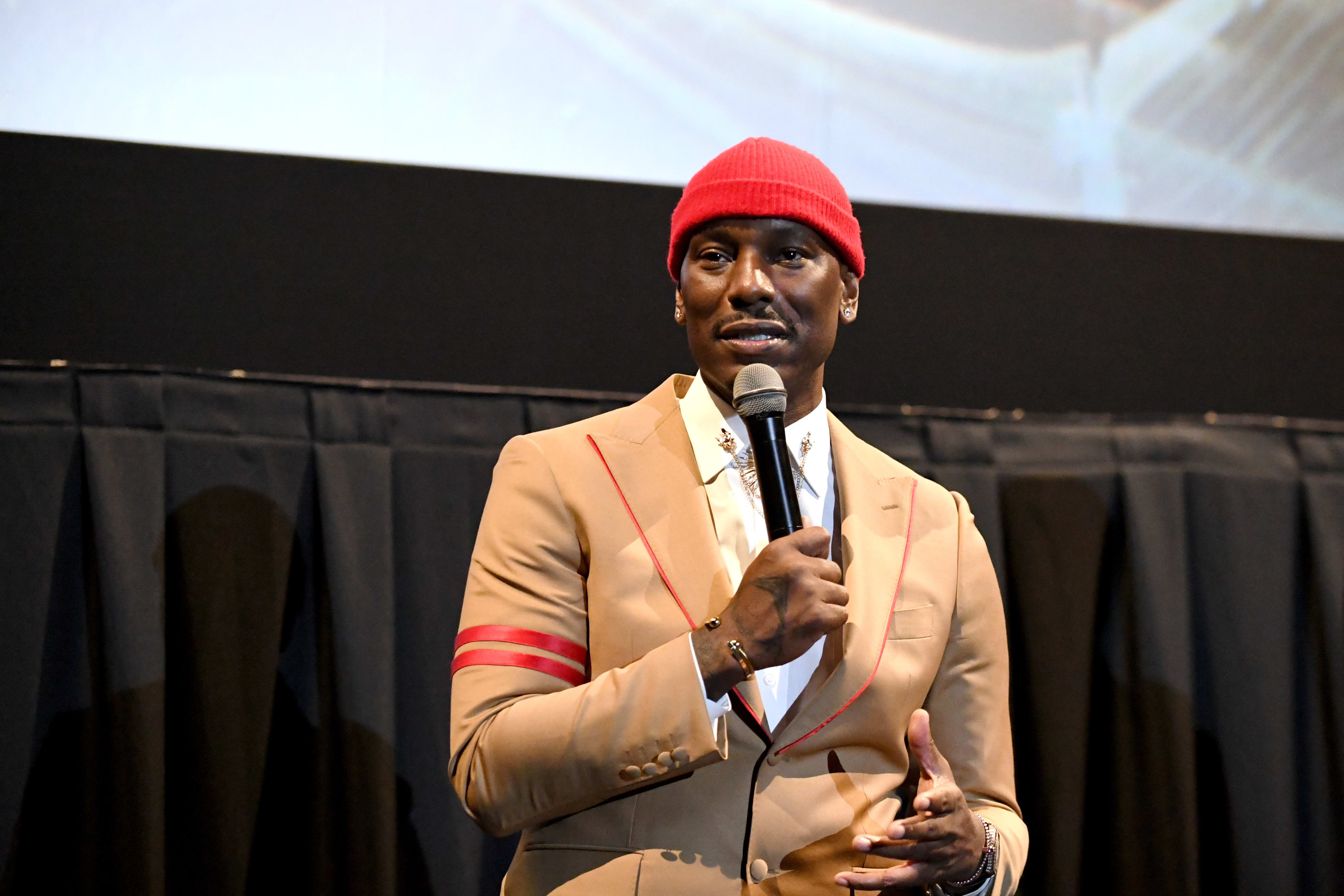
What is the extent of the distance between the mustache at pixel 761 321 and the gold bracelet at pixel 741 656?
0.42m

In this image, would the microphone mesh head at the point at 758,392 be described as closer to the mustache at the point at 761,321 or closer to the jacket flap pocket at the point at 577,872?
the mustache at the point at 761,321

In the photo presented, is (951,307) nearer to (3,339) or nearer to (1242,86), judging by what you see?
(1242,86)

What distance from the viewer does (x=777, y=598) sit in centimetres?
116

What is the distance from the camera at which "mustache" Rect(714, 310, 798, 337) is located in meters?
1.44

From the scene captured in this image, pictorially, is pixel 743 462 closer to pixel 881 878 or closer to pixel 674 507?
pixel 674 507

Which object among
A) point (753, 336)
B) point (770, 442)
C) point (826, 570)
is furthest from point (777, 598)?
point (753, 336)

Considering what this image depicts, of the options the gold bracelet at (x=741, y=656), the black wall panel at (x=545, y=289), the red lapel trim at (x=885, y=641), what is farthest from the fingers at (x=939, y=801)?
the black wall panel at (x=545, y=289)

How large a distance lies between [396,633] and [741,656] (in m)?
1.40

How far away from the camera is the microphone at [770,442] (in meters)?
1.21

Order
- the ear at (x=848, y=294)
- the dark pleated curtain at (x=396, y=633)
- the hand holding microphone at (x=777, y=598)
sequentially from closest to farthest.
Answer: the hand holding microphone at (x=777, y=598), the ear at (x=848, y=294), the dark pleated curtain at (x=396, y=633)

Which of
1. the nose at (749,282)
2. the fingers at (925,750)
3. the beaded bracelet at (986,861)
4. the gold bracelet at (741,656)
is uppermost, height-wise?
the nose at (749,282)

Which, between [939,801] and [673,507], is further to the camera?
[673,507]

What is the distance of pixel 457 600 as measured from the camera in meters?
2.44

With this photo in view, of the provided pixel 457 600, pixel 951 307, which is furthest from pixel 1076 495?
pixel 457 600
